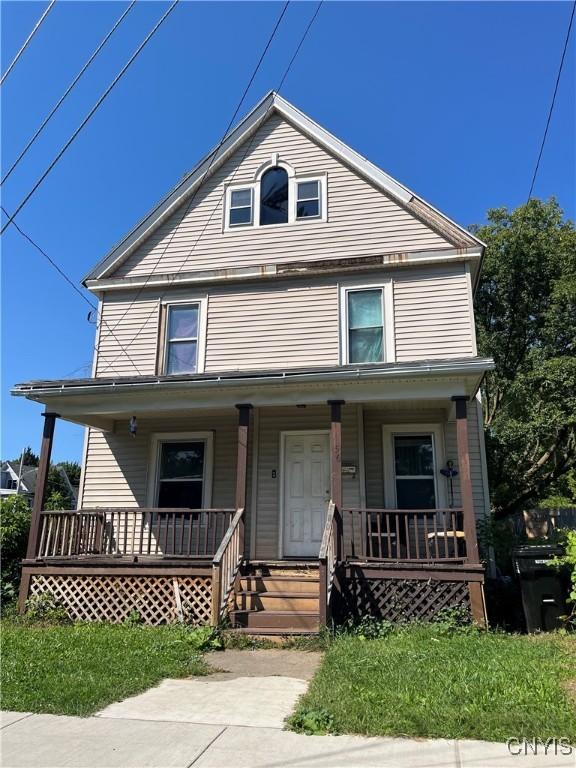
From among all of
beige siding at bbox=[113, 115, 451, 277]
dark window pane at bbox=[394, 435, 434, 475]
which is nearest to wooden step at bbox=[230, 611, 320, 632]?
dark window pane at bbox=[394, 435, 434, 475]

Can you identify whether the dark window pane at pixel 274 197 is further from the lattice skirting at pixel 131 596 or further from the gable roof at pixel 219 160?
the lattice skirting at pixel 131 596

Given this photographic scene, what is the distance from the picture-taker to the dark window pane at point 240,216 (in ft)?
38.8

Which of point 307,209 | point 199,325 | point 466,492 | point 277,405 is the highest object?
point 307,209

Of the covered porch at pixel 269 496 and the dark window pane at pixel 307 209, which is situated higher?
the dark window pane at pixel 307 209

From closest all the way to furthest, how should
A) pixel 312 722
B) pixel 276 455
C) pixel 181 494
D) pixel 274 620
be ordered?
pixel 312 722 → pixel 274 620 → pixel 276 455 → pixel 181 494

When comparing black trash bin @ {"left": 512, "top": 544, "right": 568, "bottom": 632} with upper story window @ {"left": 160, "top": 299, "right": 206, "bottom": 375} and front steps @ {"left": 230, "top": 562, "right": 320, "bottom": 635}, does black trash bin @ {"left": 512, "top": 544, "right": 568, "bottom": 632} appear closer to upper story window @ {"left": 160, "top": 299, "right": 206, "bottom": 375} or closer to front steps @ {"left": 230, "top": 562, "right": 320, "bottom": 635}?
front steps @ {"left": 230, "top": 562, "right": 320, "bottom": 635}

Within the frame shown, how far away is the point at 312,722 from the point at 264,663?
2256 mm

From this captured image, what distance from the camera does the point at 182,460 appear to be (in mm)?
10727

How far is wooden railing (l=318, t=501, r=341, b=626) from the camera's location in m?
6.92

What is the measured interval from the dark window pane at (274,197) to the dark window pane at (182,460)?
16.0 feet

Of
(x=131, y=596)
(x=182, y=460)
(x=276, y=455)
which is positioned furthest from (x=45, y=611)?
(x=276, y=455)

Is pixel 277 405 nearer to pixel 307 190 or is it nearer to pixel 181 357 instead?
pixel 181 357

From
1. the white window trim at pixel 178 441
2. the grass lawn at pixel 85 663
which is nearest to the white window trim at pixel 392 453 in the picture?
the white window trim at pixel 178 441

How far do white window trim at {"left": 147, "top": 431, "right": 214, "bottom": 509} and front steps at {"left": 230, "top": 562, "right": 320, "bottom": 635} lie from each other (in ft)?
6.65
